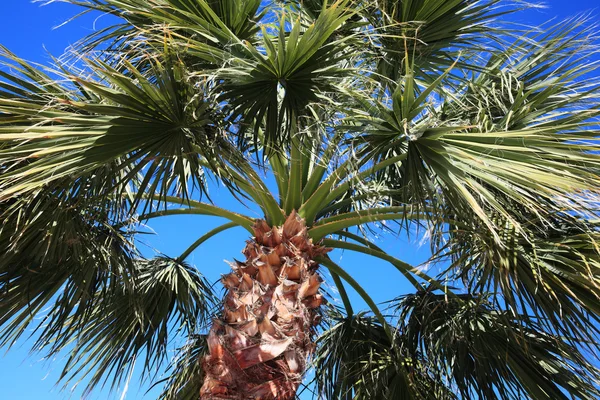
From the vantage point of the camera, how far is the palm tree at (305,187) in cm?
416

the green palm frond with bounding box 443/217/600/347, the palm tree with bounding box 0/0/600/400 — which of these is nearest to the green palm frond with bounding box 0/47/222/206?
the palm tree with bounding box 0/0/600/400

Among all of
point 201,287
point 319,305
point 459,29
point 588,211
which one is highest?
point 459,29

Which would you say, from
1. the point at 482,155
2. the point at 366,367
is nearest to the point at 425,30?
the point at 482,155

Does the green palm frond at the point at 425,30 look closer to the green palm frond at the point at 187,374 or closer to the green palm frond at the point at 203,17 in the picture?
the green palm frond at the point at 203,17

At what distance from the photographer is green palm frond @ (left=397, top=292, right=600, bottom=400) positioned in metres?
5.42

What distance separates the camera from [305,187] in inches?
221

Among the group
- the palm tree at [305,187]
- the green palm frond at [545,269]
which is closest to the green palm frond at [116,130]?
the palm tree at [305,187]

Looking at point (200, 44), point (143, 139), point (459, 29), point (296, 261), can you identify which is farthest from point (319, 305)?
point (459, 29)

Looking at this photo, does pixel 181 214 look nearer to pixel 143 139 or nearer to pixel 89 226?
pixel 89 226

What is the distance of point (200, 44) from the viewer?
4.13m

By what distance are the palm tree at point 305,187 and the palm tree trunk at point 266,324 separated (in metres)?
0.01

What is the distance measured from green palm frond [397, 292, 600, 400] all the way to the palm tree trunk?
1.20 metres

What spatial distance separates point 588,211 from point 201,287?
3.90m

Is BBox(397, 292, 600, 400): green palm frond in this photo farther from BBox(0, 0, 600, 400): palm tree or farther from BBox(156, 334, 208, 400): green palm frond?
BBox(156, 334, 208, 400): green palm frond
